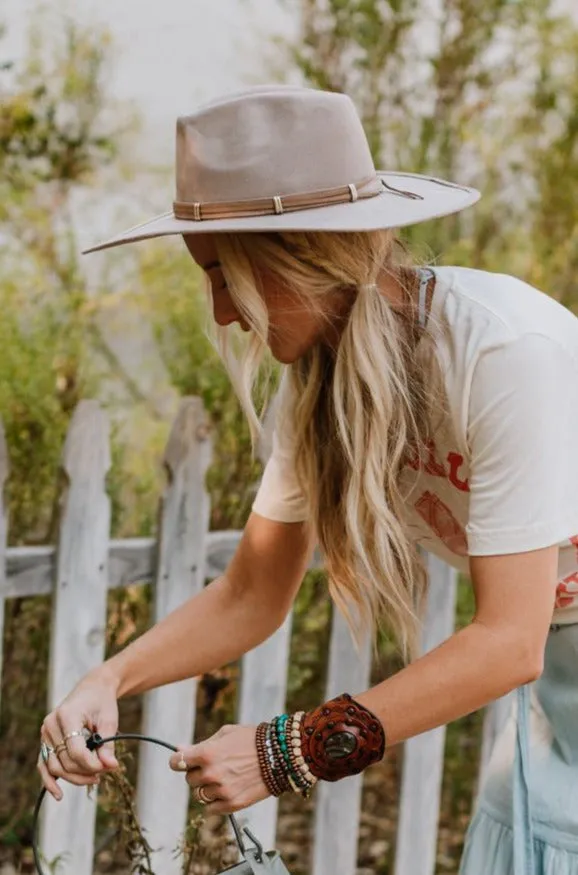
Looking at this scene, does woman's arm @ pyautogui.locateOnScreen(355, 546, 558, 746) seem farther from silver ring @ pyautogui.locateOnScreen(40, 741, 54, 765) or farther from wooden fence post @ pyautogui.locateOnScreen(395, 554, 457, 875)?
wooden fence post @ pyautogui.locateOnScreen(395, 554, 457, 875)

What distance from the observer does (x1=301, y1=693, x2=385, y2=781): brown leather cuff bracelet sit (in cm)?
158

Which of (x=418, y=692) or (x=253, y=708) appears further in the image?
(x=253, y=708)

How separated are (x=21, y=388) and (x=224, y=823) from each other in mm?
1112

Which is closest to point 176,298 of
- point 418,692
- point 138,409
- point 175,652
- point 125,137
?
point 138,409

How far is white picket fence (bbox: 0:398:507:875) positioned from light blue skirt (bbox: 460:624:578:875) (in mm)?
774

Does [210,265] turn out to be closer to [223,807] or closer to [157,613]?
[223,807]

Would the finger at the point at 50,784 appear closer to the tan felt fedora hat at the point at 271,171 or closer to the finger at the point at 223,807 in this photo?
the finger at the point at 223,807

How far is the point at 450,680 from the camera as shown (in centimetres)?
159

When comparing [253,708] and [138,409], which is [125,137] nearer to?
[138,409]

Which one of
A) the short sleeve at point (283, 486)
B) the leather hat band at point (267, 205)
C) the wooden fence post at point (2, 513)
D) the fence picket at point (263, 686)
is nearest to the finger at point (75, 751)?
the short sleeve at point (283, 486)

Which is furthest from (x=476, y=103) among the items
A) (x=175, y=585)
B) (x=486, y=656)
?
(x=486, y=656)

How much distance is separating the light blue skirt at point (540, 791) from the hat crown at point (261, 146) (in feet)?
2.56

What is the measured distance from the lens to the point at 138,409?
11.5 feet

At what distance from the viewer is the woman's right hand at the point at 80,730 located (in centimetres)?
166
